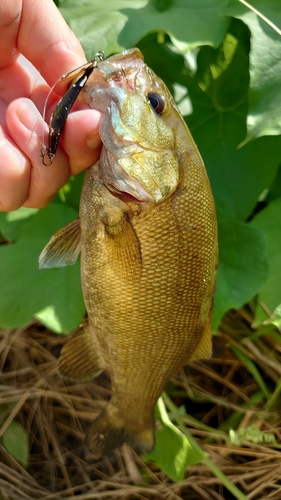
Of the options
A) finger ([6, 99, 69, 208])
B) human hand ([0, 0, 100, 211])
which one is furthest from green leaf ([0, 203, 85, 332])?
finger ([6, 99, 69, 208])

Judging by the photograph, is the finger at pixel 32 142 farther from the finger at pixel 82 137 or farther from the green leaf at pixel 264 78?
the green leaf at pixel 264 78

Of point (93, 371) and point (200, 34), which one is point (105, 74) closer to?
point (200, 34)

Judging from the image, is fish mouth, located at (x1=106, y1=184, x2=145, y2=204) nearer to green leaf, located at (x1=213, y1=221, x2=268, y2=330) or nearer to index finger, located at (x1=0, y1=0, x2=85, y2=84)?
index finger, located at (x1=0, y1=0, x2=85, y2=84)

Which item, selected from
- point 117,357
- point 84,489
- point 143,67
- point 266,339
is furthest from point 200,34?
point 84,489

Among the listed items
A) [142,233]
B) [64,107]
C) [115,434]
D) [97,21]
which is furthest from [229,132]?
[115,434]

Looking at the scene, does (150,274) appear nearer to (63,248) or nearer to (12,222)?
(63,248)

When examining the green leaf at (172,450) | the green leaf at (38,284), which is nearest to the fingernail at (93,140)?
the green leaf at (38,284)
